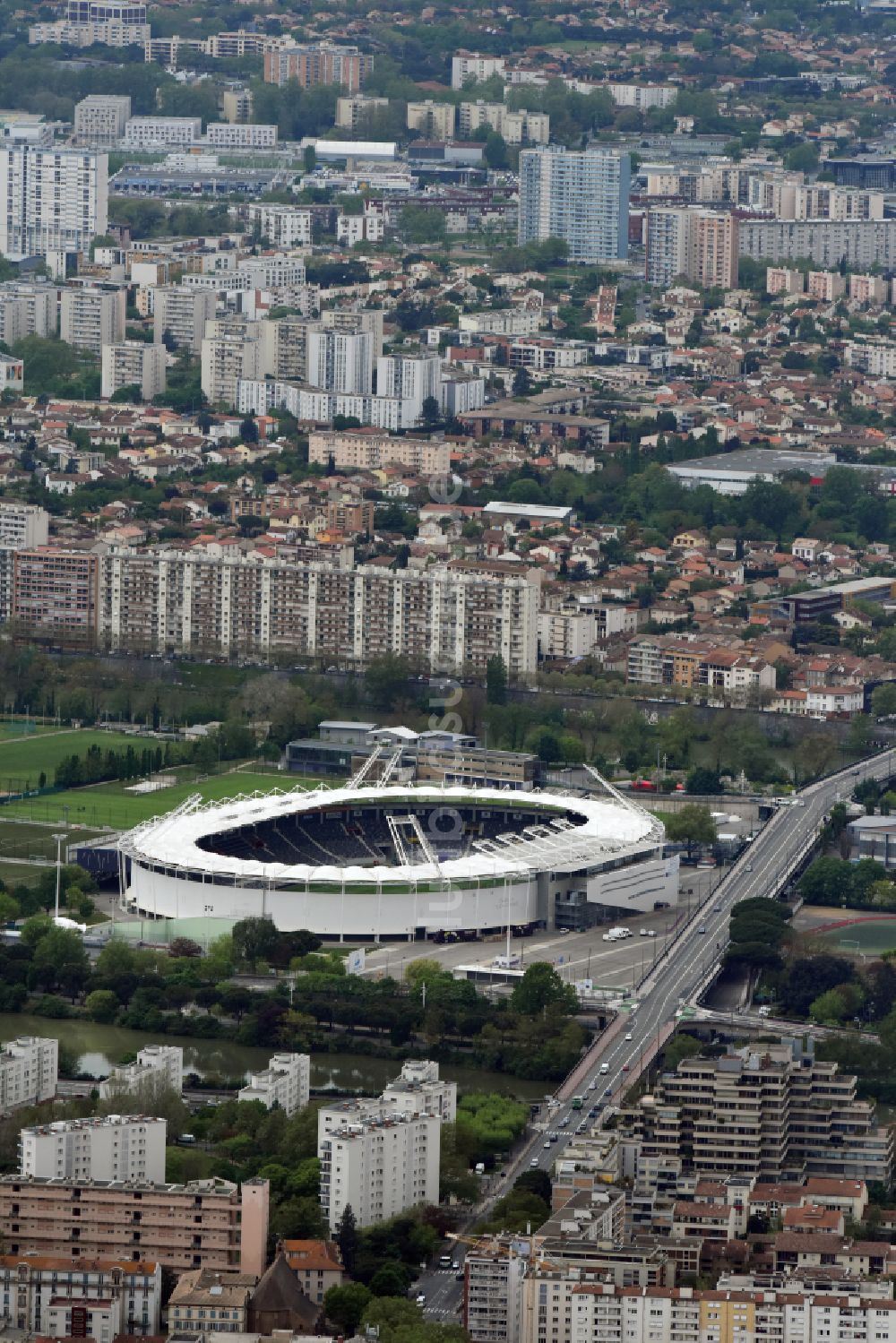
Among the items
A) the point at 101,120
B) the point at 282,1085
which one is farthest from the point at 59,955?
the point at 101,120

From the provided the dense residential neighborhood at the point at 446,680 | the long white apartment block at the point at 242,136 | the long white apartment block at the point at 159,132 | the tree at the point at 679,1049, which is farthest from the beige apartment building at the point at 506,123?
the tree at the point at 679,1049

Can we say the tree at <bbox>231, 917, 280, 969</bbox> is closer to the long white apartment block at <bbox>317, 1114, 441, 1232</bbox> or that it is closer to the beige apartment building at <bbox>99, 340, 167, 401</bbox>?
the long white apartment block at <bbox>317, 1114, 441, 1232</bbox>

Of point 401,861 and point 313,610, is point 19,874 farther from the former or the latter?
point 313,610

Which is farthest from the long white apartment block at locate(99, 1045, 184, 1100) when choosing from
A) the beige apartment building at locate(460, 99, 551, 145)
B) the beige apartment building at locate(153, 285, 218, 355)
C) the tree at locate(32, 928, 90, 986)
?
the beige apartment building at locate(460, 99, 551, 145)

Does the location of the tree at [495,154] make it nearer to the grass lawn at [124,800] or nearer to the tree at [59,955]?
the grass lawn at [124,800]

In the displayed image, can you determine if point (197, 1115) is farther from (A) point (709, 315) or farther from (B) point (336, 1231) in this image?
(A) point (709, 315)

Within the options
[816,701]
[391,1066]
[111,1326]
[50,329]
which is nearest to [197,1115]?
[391,1066]
